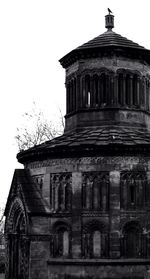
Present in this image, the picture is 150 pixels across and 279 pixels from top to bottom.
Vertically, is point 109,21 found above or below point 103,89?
above

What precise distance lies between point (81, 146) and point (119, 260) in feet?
14.0

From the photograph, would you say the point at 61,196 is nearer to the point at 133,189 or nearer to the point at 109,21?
the point at 133,189

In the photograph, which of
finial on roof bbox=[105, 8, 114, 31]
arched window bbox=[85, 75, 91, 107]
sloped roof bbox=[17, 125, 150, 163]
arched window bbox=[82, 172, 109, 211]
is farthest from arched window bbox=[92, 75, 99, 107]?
arched window bbox=[82, 172, 109, 211]

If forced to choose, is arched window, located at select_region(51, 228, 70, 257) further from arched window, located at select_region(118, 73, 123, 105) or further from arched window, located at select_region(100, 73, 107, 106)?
arched window, located at select_region(118, 73, 123, 105)

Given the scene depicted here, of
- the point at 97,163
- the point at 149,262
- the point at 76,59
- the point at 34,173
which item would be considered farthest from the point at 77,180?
the point at 76,59

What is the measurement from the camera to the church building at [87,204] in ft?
70.2

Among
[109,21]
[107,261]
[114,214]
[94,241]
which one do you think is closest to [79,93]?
[109,21]

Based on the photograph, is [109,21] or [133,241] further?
[109,21]

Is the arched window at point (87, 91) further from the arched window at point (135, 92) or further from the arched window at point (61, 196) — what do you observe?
the arched window at point (61, 196)

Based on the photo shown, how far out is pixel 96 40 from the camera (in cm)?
2569

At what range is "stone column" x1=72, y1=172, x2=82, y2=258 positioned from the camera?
21625 mm

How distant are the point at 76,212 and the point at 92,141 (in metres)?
2.64

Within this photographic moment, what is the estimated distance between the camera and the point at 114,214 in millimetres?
21484

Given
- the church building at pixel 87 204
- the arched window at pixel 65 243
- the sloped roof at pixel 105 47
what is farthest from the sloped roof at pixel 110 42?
the arched window at pixel 65 243
